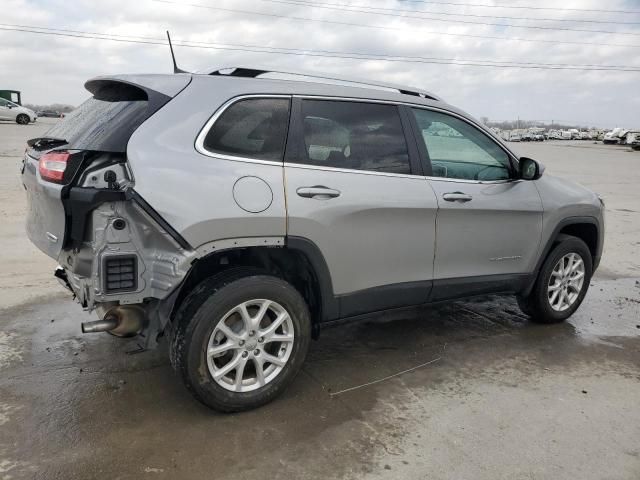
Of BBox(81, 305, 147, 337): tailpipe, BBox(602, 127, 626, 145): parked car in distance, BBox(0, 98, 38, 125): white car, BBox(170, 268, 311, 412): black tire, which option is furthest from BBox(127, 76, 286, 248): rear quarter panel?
BBox(602, 127, 626, 145): parked car in distance

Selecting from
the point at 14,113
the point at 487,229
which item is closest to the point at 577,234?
the point at 487,229

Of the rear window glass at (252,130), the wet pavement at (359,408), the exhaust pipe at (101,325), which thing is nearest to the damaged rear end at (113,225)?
the exhaust pipe at (101,325)

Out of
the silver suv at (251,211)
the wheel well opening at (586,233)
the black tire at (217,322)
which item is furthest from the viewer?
the wheel well opening at (586,233)

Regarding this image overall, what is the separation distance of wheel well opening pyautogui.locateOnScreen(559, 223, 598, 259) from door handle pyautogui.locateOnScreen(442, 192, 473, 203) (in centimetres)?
145

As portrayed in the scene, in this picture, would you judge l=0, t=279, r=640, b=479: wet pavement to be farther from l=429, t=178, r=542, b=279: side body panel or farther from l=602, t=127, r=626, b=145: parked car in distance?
l=602, t=127, r=626, b=145: parked car in distance

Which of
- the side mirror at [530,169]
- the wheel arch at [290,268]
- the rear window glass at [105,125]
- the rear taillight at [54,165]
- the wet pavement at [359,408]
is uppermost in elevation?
the rear window glass at [105,125]

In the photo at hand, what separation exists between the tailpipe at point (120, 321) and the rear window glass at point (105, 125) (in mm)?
879

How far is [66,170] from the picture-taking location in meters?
2.88

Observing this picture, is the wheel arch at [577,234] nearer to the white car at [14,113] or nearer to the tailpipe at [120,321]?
the tailpipe at [120,321]

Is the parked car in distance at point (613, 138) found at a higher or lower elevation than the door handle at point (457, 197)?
higher

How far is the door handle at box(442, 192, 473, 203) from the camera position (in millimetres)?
3914

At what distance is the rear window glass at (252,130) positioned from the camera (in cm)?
312

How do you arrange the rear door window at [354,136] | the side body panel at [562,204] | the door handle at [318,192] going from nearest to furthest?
the door handle at [318,192]
the rear door window at [354,136]
the side body panel at [562,204]

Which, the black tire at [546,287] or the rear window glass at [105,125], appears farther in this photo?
the black tire at [546,287]
